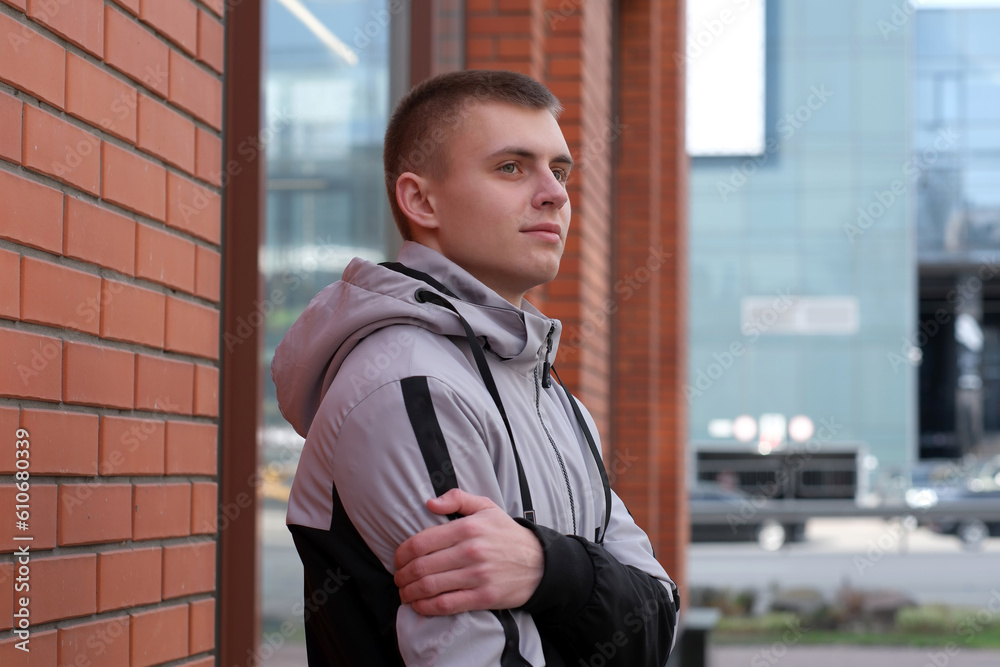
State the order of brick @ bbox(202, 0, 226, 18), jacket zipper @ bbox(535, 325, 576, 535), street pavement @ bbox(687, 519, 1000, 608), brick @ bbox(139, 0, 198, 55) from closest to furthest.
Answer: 1. jacket zipper @ bbox(535, 325, 576, 535)
2. brick @ bbox(139, 0, 198, 55)
3. brick @ bbox(202, 0, 226, 18)
4. street pavement @ bbox(687, 519, 1000, 608)

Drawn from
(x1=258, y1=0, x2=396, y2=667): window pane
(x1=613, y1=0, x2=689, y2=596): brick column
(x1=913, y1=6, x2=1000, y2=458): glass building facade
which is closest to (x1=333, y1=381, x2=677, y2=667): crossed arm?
(x1=258, y1=0, x2=396, y2=667): window pane

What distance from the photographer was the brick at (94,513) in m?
1.56

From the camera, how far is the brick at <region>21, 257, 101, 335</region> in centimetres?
148

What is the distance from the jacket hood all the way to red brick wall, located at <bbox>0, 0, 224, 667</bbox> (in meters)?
0.25

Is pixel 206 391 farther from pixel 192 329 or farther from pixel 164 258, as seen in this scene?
pixel 164 258

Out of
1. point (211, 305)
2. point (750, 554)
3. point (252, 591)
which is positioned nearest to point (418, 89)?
point (211, 305)

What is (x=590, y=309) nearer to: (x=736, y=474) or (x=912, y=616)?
(x=912, y=616)

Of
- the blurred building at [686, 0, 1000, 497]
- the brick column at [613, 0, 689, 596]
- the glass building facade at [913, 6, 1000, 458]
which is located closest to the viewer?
the brick column at [613, 0, 689, 596]

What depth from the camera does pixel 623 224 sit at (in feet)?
25.7

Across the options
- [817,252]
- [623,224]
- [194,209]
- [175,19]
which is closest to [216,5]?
[175,19]

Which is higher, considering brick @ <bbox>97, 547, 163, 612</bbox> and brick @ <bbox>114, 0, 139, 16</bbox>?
brick @ <bbox>114, 0, 139, 16</bbox>

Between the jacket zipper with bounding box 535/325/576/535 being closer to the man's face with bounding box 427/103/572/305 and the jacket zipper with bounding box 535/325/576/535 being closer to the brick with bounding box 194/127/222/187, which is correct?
the man's face with bounding box 427/103/572/305

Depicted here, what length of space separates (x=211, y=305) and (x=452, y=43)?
8.74 feet

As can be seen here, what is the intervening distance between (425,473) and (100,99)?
0.74 metres
